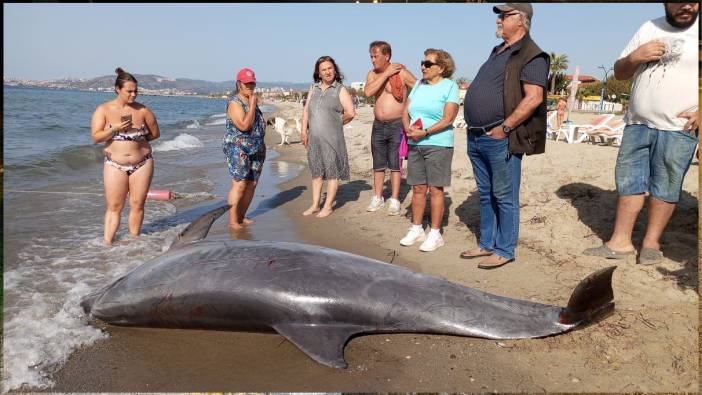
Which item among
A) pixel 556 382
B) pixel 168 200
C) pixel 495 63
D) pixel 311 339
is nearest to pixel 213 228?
pixel 168 200

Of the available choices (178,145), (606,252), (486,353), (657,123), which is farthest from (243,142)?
(178,145)

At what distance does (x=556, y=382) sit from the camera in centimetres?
288

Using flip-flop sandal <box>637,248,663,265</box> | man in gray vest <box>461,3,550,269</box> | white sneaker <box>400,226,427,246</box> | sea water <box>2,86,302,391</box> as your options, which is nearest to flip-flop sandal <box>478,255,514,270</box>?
man in gray vest <box>461,3,550,269</box>

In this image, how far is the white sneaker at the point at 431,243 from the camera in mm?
5312

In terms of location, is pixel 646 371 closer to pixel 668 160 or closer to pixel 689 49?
pixel 668 160

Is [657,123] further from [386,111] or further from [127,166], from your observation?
[127,166]

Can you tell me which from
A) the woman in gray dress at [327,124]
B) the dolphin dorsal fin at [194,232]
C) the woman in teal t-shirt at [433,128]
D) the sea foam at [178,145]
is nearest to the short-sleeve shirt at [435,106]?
the woman in teal t-shirt at [433,128]

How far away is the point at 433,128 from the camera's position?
5.06 m

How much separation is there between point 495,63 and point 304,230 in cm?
325

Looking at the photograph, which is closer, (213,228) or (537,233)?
(537,233)

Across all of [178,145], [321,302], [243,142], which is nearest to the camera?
[321,302]

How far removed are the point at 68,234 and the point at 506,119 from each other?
5.66 meters

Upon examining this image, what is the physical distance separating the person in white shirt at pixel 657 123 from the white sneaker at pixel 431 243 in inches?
60.5

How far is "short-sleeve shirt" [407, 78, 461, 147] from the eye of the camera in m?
5.11
